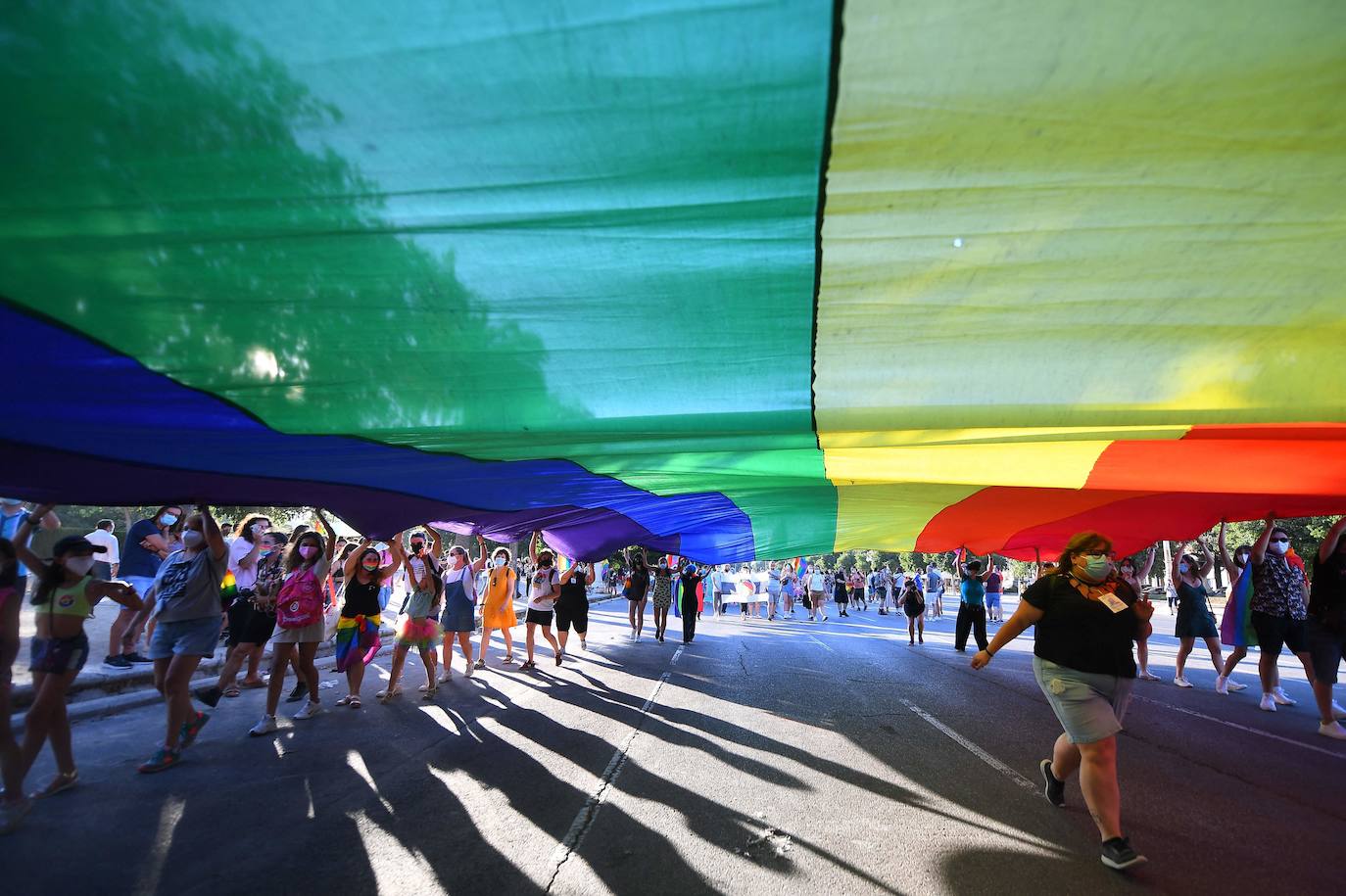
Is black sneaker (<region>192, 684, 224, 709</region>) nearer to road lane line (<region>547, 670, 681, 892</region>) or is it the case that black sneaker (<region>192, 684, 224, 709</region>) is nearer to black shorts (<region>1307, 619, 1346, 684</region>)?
road lane line (<region>547, 670, 681, 892</region>)

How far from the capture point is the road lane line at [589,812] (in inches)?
146

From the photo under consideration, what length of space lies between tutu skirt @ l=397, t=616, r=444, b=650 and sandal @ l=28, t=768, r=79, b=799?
11.8 ft

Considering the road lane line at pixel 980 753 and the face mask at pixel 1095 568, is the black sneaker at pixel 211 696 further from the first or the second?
the face mask at pixel 1095 568

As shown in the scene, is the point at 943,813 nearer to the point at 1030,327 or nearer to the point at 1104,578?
the point at 1104,578

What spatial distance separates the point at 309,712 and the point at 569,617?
523 centimetres

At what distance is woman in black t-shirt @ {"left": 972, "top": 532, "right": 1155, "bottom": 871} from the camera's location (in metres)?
3.76

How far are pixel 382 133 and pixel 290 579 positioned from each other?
6423mm

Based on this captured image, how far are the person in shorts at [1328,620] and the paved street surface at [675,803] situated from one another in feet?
1.43

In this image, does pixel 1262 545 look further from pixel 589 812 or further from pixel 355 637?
pixel 355 637

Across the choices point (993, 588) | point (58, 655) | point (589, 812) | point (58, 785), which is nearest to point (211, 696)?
point (58, 785)

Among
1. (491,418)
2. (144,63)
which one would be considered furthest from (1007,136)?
(491,418)

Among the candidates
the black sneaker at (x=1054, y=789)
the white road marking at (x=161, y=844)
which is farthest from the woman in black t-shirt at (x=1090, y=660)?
the white road marking at (x=161, y=844)

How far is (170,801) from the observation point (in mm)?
4602

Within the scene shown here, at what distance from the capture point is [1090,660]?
3.96m
